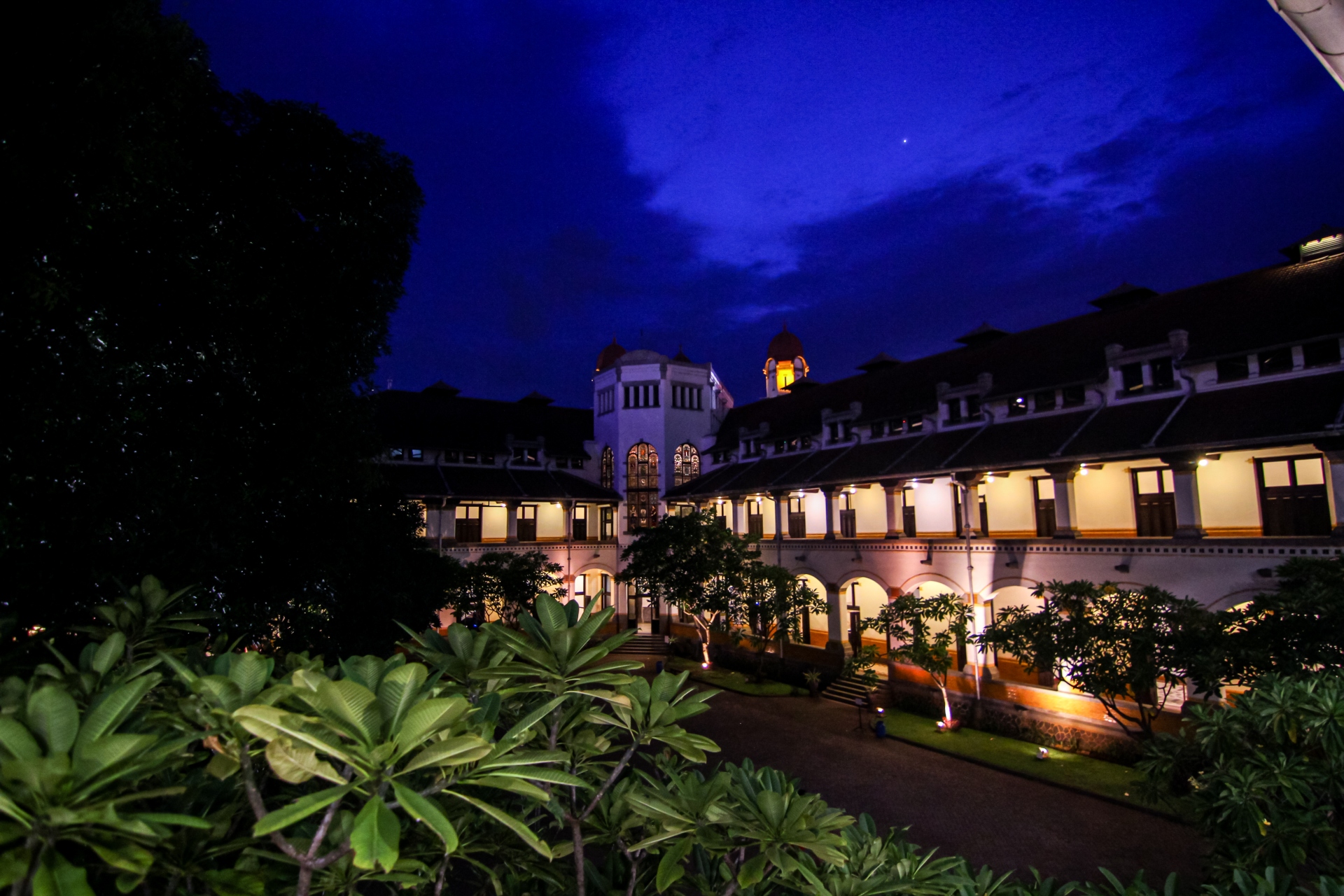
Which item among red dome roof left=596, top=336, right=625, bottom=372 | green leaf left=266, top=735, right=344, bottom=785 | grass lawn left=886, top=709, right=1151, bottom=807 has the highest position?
red dome roof left=596, top=336, right=625, bottom=372

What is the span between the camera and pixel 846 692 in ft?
76.3

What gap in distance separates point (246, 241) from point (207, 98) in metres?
2.19

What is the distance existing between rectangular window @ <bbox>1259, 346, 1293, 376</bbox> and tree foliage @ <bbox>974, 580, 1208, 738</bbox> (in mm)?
7034

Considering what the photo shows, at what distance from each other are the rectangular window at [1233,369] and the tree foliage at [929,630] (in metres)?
9.44

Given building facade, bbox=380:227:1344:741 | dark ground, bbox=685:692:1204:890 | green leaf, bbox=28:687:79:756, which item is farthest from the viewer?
building facade, bbox=380:227:1344:741

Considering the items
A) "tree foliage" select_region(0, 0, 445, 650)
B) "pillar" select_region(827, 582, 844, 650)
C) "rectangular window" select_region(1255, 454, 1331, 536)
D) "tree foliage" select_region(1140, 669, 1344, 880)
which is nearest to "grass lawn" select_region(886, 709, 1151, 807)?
"pillar" select_region(827, 582, 844, 650)

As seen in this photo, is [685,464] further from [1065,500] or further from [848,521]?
[1065,500]

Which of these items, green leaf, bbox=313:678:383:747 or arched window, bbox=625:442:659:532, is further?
arched window, bbox=625:442:659:532

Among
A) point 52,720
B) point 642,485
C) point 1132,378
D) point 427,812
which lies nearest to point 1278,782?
point 427,812

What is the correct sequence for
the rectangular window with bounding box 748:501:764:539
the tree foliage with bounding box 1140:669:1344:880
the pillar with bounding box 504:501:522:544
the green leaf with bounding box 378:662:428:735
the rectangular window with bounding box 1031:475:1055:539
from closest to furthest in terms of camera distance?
the green leaf with bounding box 378:662:428:735, the tree foliage with bounding box 1140:669:1344:880, the rectangular window with bounding box 1031:475:1055:539, the rectangular window with bounding box 748:501:764:539, the pillar with bounding box 504:501:522:544

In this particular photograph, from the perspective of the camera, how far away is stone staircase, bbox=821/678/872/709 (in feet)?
74.1

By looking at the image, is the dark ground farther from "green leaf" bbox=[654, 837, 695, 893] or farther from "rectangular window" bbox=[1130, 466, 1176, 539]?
"rectangular window" bbox=[1130, 466, 1176, 539]

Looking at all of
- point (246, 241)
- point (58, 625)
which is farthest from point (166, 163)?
point (58, 625)

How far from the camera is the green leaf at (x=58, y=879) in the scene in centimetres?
172
